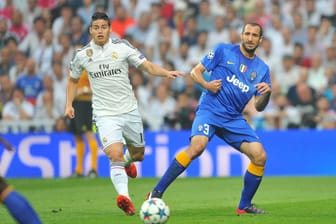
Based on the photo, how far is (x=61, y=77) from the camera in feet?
67.4

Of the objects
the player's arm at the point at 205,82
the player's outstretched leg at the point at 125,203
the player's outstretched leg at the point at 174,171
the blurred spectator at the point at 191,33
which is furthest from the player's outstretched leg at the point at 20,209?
the blurred spectator at the point at 191,33

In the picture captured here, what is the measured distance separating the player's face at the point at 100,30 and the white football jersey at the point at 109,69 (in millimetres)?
122

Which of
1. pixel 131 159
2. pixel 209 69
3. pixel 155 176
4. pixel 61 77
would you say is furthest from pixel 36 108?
pixel 209 69

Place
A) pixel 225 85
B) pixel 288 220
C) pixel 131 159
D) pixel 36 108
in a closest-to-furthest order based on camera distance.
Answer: pixel 288 220 → pixel 225 85 → pixel 131 159 → pixel 36 108

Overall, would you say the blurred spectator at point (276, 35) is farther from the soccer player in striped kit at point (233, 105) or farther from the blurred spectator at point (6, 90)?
the soccer player in striped kit at point (233, 105)

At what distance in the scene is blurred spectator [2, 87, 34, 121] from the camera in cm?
1992

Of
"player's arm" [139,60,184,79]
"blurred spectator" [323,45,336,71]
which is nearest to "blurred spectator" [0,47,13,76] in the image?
"blurred spectator" [323,45,336,71]

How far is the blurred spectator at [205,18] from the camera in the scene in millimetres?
21667

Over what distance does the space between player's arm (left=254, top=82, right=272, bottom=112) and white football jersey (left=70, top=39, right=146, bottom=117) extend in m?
1.46

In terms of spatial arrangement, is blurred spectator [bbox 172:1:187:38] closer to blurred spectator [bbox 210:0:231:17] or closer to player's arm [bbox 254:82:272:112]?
blurred spectator [bbox 210:0:231:17]

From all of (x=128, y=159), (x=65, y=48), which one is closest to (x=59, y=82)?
(x=65, y=48)

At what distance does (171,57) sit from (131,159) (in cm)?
871

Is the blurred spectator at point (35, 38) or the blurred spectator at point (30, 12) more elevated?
the blurred spectator at point (30, 12)

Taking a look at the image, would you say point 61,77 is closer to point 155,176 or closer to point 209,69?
point 155,176
